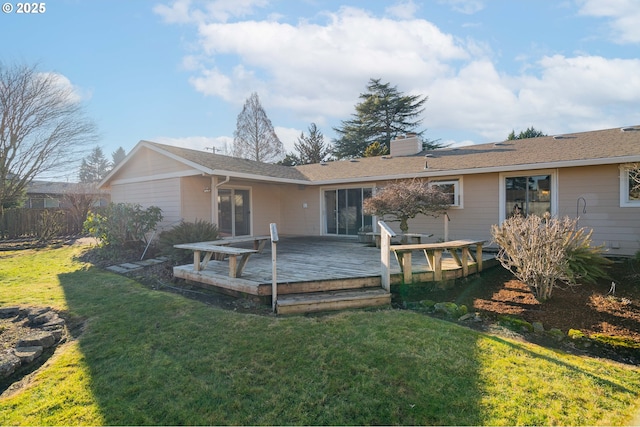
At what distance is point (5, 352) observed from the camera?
3.40 m

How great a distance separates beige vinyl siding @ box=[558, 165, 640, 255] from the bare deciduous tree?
68.3 ft

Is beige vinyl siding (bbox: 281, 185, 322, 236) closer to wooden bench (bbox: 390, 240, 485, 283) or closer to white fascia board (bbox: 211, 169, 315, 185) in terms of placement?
white fascia board (bbox: 211, 169, 315, 185)

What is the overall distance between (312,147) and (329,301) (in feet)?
81.9

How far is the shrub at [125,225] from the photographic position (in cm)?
929

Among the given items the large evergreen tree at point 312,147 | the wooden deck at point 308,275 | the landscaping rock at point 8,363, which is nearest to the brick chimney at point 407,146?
the wooden deck at point 308,275

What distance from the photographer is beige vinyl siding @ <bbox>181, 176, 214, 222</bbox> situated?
978cm

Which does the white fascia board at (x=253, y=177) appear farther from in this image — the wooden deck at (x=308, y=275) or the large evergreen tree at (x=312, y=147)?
the large evergreen tree at (x=312, y=147)

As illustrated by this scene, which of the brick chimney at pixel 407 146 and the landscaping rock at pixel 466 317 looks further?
the brick chimney at pixel 407 146

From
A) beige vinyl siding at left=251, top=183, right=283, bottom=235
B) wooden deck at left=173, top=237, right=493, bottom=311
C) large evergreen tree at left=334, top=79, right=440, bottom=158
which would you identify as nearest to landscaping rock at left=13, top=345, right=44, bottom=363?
wooden deck at left=173, top=237, right=493, bottom=311

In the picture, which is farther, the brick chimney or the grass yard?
the brick chimney

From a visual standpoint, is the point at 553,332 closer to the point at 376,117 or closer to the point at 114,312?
the point at 114,312

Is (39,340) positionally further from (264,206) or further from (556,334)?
(264,206)

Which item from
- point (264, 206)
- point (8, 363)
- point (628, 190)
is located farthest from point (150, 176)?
point (628, 190)

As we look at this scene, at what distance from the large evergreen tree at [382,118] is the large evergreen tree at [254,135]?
670cm
